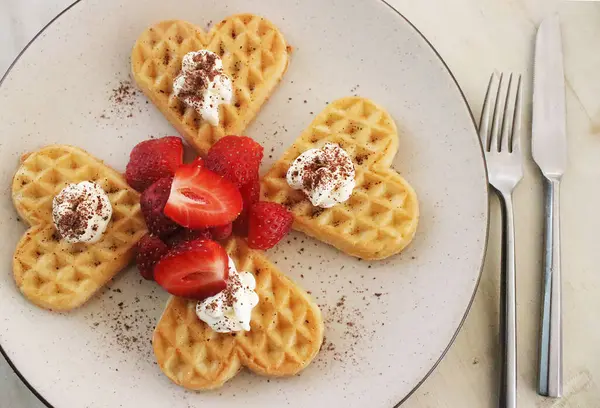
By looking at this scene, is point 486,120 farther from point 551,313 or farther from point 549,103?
point 551,313

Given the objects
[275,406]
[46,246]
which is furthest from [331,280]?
[46,246]

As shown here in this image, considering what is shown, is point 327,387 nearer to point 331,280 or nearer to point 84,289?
point 331,280

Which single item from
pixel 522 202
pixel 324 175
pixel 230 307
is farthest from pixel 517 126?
pixel 230 307

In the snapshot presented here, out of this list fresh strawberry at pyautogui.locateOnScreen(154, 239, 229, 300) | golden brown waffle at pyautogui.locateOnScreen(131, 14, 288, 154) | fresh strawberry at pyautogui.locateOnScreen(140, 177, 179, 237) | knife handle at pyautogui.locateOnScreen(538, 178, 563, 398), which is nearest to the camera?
fresh strawberry at pyautogui.locateOnScreen(154, 239, 229, 300)

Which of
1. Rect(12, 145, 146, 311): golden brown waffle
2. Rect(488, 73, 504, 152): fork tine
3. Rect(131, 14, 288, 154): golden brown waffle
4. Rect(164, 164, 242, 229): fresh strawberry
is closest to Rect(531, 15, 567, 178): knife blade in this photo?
Rect(488, 73, 504, 152): fork tine

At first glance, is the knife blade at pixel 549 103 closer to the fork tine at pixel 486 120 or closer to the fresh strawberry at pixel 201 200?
the fork tine at pixel 486 120

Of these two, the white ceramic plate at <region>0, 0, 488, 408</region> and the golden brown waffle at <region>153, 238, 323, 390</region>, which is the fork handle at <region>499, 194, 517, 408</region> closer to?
the white ceramic plate at <region>0, 0, 488, 408</region>
